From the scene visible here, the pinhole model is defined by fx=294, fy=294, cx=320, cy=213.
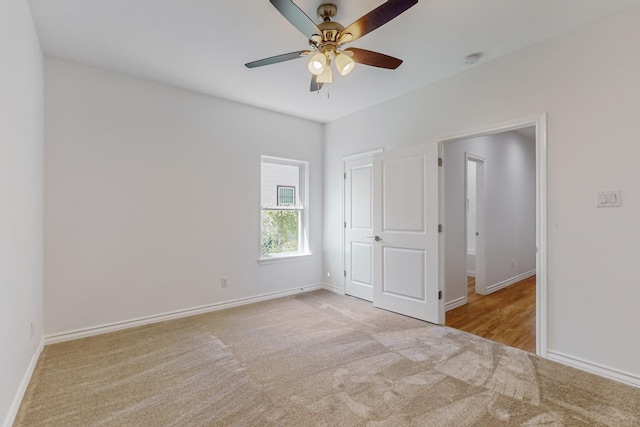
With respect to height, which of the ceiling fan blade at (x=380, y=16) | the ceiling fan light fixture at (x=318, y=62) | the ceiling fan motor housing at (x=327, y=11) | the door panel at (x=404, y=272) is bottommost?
the door panel at (x=404, y=272)

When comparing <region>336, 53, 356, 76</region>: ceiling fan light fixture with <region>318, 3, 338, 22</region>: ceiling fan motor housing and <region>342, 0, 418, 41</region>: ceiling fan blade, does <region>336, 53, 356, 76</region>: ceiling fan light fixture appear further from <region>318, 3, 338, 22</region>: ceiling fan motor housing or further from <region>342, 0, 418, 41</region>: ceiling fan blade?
<region>318, 3, 338, 22</region>: ceiling fan motor housing

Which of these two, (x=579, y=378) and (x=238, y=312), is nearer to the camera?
(x=579, y=378)

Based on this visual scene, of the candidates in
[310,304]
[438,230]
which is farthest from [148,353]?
[438,230]

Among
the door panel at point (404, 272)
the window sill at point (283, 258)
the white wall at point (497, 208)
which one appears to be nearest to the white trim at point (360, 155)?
the white wall at point (497, 208)

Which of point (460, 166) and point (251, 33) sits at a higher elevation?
point (251, 33)

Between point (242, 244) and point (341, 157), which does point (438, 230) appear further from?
point (242, 244)

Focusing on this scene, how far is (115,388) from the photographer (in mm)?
2074

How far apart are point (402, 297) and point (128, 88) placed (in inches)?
153

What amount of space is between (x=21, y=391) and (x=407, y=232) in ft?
11.6

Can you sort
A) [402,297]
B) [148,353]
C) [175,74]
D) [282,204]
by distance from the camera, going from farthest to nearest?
1. [282,204]
2. [402,297]
3. [175,74]
4. [148,353]

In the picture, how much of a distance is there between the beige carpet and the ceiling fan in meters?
2.28

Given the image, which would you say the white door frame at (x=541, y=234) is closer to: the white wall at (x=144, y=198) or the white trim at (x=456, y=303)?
the white trim at (x=456, y=303)

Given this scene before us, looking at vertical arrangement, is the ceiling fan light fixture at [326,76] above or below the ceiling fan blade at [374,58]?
below

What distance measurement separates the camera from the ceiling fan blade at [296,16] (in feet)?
5.30
